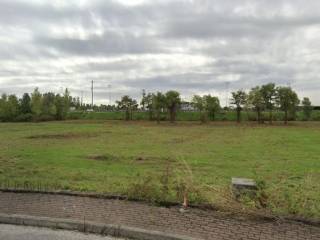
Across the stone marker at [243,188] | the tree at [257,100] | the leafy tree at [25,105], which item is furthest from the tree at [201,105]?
the stone marker at [243,188]

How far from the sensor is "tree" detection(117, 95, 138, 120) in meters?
73.1

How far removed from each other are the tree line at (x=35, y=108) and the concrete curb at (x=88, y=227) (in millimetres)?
67710

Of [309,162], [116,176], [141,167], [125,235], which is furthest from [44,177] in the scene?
[309,162]

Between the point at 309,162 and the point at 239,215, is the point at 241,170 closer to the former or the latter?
the point at 309,162

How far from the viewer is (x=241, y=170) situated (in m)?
14.4

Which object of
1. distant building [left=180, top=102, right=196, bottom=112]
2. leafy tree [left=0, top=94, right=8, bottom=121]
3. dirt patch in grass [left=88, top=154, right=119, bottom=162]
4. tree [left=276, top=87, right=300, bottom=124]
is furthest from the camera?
distant building [left=180, top=102, right=196, bottom=112]

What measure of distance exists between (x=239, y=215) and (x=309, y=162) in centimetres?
1110

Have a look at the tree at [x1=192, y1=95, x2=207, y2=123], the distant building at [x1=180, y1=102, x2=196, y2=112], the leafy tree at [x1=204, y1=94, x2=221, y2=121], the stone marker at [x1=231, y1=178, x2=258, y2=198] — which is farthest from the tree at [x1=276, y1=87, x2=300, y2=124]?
the stone marker at [x1=231, y1=178, x2=258, y2=198]

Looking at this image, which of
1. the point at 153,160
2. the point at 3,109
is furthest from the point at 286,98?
the point at 3,109

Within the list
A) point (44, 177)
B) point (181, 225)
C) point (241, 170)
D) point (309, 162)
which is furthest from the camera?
point (309, 162)

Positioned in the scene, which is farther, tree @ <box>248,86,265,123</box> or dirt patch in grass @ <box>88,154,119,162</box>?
tree @ <box>248,86,265,123</box>

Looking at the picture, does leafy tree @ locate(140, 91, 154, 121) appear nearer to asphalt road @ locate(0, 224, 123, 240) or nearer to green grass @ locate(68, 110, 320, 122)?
green grass @ locate(68, 110, 320, 122)

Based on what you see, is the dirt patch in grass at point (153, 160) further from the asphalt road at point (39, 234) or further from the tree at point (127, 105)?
the tree at point (127, 105)

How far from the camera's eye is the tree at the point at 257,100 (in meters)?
59.8
